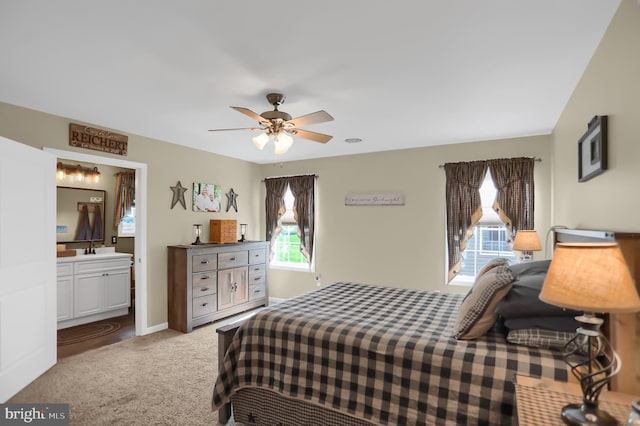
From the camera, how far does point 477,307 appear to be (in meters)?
1.96

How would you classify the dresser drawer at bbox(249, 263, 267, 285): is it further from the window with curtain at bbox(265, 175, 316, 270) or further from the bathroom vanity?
the bathroom vanity

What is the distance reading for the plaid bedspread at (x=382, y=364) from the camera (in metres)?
1.68

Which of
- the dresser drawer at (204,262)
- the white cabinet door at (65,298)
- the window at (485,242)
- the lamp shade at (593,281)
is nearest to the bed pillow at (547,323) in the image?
the lamp shade at (593,281)

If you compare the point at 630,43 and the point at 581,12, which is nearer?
the point at 630,43

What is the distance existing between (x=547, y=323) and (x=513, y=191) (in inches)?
105

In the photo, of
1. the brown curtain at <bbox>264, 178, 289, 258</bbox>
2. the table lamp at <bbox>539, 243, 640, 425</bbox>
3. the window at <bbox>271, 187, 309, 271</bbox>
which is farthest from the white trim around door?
the table lamp at <bbox>539, 243, 640, 425</bbox>

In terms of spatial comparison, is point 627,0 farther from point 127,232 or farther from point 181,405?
point 127,232

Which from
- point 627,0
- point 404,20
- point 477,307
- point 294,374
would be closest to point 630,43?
point 627,0

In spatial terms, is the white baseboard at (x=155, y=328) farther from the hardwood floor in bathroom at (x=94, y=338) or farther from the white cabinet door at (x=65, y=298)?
the white cabinet door at (x=65, y=298)

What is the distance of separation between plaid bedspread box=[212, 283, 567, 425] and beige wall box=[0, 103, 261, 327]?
8.07 feet

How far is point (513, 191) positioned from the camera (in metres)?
4.03

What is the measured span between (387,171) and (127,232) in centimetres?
462

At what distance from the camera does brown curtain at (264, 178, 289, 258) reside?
227 inches

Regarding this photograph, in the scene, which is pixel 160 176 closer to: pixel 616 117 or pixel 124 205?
pixel 124 205
